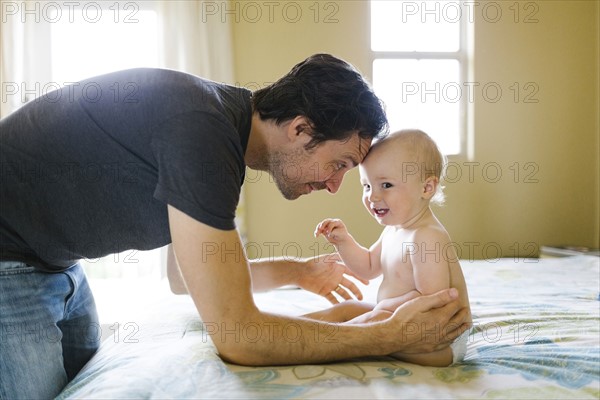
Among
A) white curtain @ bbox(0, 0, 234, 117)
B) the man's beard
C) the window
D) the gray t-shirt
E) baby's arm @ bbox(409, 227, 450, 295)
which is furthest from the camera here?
the window

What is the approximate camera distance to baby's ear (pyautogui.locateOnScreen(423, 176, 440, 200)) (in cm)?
153

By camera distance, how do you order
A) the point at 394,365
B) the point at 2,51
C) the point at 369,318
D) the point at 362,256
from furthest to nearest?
the point at 2,51 < the point at 362,256 < the point at 369,318 < the point at 394,365

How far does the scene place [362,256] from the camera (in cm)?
170

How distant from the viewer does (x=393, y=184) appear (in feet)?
4.94

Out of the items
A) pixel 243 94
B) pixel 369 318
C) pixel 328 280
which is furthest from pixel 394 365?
pixel 243 94

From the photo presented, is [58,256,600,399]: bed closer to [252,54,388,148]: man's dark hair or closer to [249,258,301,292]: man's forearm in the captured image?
[249,258,301,292]: man's forearm

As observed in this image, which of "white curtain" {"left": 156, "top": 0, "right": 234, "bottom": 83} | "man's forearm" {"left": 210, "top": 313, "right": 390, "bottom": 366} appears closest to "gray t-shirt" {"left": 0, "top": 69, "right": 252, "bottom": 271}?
"man's forearm" {"left": 210, "top": 313, "right": 390, "bottom": 366}

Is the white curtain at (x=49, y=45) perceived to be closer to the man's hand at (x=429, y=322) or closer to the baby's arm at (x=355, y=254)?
the baby's arm at (x=355, y=254)

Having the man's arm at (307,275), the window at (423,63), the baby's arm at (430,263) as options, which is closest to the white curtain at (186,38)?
the window at (423,63)

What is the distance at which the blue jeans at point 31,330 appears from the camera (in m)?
1.25

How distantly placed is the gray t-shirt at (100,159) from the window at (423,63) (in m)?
2.61

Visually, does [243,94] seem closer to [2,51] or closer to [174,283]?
[174,283]

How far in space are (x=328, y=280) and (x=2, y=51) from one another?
105 inches

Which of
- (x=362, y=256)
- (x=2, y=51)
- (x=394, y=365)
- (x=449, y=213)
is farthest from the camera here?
(x=449, y=213)
